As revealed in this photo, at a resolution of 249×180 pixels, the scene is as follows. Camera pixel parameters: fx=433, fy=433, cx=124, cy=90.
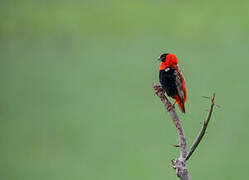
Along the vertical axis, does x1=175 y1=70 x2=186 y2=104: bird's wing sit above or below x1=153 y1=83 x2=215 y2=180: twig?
above

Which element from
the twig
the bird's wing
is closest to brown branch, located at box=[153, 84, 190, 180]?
the twig

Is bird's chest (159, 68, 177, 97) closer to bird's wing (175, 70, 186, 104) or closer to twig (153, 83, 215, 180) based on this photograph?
bird's wing (175, 70, 186, 104)

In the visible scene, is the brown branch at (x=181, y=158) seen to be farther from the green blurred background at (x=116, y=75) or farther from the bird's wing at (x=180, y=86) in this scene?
the green blurred background at (x=116, y=75)

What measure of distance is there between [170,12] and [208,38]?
1.55ft

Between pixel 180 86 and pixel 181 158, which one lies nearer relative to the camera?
pixel 181 158

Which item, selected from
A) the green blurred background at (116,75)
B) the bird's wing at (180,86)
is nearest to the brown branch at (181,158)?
the bird's wing at (180,86)

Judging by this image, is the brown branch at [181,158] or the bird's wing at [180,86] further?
the bird's wing at [180,86]

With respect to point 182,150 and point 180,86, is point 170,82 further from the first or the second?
point 182,150

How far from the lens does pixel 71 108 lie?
149 inches

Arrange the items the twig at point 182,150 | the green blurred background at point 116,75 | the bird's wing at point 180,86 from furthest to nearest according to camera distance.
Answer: the green blurred background at point 116,75 → the bird's wing at point 180,86 → the twig at point 182,150

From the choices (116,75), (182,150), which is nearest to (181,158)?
(182,150)

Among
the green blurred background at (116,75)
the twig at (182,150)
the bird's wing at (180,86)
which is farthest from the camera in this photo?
the green blurred background at (116,75)

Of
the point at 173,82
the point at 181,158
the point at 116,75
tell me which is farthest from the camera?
the point at 116,75

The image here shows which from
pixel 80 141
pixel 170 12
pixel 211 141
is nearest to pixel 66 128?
pixel 80 141
